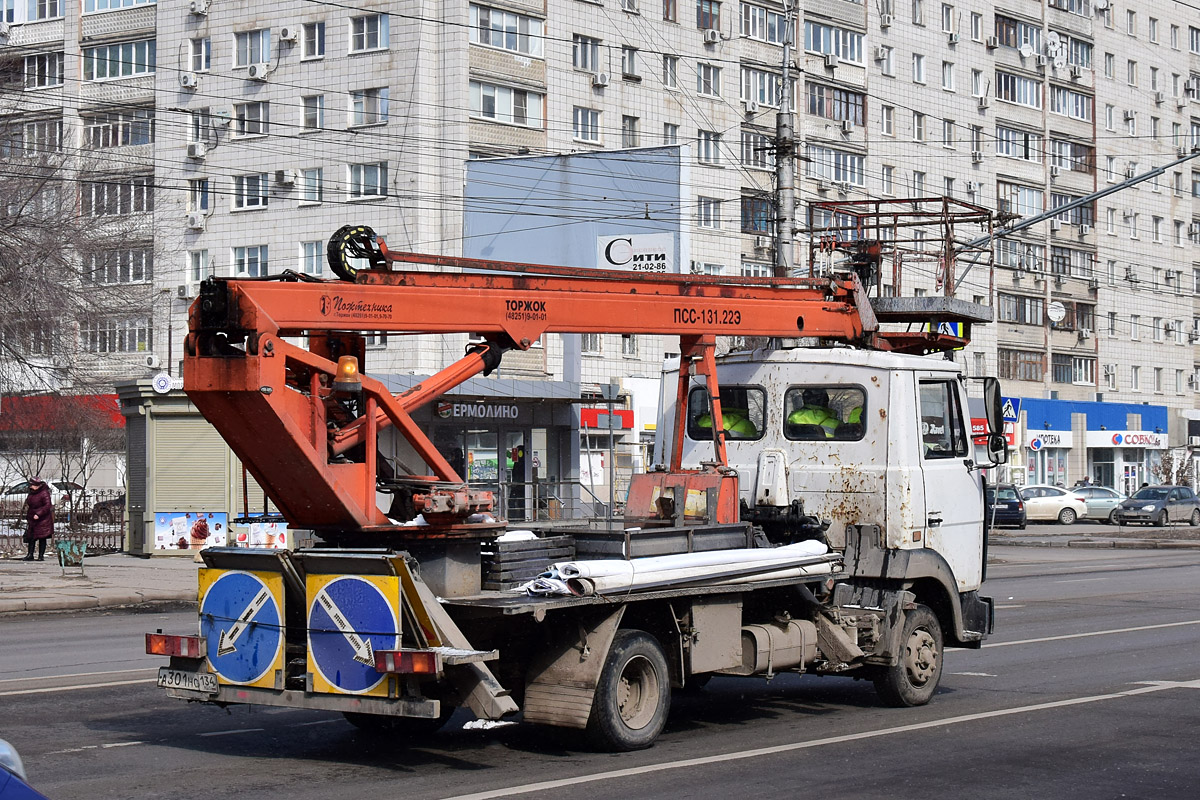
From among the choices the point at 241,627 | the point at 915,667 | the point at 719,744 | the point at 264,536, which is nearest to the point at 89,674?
the point at 241,627

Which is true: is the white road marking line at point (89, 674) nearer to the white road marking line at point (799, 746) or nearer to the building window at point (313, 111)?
the white road marking line at point (799, 746)

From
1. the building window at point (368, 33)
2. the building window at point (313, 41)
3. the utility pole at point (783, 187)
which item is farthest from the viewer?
the building window at point (313, 41)

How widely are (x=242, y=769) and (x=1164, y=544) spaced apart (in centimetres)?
3546

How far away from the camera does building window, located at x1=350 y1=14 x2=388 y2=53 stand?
5331 centimetres

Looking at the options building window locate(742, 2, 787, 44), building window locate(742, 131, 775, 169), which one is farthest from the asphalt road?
building window locate(742, 2, 787, 44)

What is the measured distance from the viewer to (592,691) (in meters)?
9.33

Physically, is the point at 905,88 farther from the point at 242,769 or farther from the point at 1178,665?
the point at 242,769

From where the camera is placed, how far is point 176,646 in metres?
9.67

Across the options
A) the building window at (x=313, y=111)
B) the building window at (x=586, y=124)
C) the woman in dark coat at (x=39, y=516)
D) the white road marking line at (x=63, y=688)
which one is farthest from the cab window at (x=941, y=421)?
the building window at (x=313, y=111)

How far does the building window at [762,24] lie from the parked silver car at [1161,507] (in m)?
22.1

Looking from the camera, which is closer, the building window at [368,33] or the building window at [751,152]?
the building window at [368,33]

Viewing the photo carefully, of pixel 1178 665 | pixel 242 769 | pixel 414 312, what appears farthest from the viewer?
pixel 1178 665

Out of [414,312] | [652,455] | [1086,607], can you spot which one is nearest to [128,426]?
[1086,607]

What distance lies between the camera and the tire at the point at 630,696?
9.48 m
